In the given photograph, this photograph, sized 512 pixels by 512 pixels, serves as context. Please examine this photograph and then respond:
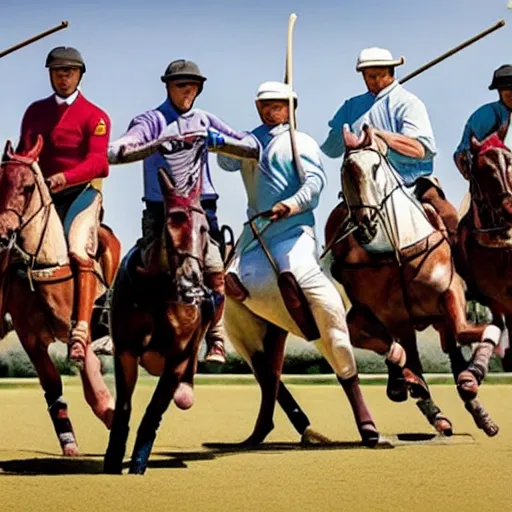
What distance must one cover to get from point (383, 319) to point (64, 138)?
2512 mm

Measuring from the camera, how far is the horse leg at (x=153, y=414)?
1193cm

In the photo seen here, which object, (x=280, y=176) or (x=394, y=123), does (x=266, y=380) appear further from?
(x=394, y=123)

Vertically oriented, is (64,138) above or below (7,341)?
above

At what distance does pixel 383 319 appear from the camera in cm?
1465

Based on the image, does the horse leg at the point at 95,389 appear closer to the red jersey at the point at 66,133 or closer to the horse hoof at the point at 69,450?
the horse hoof at the point at 69,450

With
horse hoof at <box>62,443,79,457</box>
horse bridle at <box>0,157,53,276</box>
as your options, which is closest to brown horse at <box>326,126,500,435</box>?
horse bridle at <box>0,157,53,276</box>

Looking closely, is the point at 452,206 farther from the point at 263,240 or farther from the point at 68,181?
the point at 68,181

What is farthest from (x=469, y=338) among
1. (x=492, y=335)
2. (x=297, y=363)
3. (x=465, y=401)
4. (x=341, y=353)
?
(x=297, y=363)

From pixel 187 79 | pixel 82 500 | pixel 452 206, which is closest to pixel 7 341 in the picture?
pixel 452 206

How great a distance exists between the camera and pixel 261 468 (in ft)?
41.4

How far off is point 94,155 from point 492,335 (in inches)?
109

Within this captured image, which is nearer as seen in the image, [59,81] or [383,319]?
[59,81]

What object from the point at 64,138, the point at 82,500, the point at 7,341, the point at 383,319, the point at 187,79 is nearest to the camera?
the point at 82,500

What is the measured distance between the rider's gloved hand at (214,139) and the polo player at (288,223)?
171 centimetres
